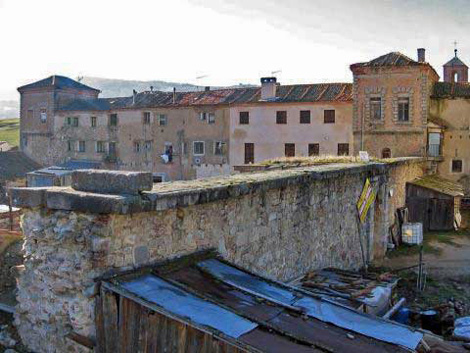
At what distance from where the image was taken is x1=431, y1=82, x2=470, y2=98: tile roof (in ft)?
101

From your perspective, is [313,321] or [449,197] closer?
[313,321]

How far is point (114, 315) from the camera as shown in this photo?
521 centimetres

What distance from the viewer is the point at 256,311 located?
→ 5312mm

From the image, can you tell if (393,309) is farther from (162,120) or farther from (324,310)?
(162,120)

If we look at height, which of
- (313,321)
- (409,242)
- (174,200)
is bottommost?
(409,242)

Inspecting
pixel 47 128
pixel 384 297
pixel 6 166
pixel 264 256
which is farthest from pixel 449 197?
pixel 47 128

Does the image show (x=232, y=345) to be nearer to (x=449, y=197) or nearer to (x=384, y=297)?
(x=384, y=297)

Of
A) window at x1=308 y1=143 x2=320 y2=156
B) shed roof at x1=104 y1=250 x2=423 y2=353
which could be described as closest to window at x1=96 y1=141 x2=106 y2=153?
window at x1=308 y1=143 x2=320 y2=156

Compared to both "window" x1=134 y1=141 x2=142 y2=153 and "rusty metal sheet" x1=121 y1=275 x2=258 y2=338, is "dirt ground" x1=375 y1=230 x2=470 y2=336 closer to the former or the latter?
"rusty metal sheet" x1=121 y1=275 x2=258 y2=338

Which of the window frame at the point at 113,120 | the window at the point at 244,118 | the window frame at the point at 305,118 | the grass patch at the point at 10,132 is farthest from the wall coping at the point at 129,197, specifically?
the grass patch at the point at 10,132

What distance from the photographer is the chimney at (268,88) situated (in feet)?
124

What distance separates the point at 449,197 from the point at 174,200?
62.9 feet

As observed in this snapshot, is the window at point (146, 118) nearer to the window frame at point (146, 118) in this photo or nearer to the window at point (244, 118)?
the window frame at point (146, 118)

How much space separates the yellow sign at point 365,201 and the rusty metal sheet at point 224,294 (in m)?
7.76
